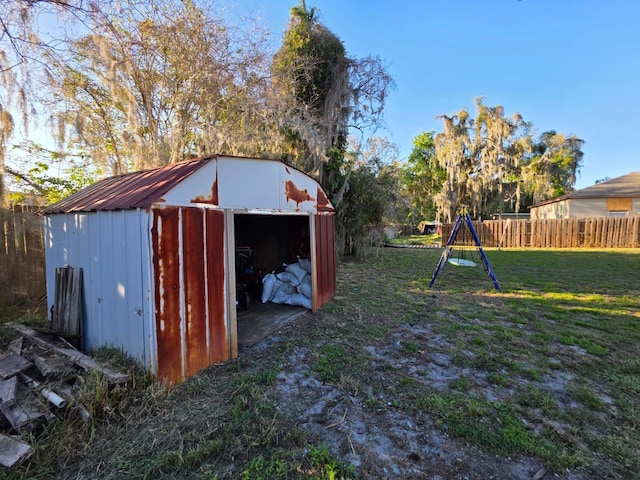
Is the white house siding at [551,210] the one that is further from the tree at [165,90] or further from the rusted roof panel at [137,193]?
the rusted roof panel at [137,193]

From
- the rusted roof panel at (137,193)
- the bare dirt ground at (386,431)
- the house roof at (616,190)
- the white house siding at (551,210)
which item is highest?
the house roof at (616,190)

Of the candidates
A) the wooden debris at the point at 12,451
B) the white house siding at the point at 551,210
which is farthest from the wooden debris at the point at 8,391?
the white house siding at the point at 551,210

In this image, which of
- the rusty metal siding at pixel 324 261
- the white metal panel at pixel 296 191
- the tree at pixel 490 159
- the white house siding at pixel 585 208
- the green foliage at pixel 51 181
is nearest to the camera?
the white metal panel at pixel 296 191

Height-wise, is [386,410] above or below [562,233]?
below

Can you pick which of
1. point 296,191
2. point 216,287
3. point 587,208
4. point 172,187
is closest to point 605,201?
point 587,208

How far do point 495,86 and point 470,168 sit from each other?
5.17 meters

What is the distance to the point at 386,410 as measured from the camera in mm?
2555

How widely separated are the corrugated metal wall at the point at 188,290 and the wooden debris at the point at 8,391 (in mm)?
965

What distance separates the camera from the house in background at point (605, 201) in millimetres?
18156

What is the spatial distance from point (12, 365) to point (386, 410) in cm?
326

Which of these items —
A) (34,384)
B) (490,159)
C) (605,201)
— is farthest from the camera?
(490,159)

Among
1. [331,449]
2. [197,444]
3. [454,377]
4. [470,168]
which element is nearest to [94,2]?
[197,444]

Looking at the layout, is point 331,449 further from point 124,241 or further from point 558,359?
point 558,359

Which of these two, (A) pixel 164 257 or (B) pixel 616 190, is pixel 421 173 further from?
(A) pixel 164 257
